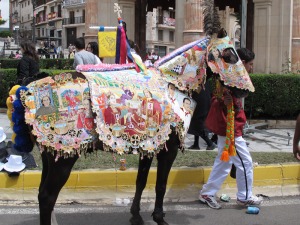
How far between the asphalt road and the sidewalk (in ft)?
0.58

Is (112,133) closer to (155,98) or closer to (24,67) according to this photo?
(155,98)

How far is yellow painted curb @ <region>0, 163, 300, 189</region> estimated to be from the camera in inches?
229

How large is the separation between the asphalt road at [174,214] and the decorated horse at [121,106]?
859 mm

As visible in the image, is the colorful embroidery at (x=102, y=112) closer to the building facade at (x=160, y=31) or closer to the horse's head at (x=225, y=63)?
the horse's head at (x=225, y=63)

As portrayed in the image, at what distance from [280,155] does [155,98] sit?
354cm

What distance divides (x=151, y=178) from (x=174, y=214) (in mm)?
736

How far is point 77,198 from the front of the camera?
5.80m

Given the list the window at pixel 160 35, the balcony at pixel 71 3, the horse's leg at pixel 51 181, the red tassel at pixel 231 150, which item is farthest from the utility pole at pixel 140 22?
the balcony at pixel 71 3

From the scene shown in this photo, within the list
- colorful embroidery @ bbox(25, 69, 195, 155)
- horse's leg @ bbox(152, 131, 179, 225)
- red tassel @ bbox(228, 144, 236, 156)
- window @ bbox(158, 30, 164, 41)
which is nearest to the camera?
colorful embroidery @ bbox(25, 69, 195, 155)

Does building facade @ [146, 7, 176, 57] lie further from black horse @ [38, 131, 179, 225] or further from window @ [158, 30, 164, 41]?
black horse @ [38, 131, 179, 225]

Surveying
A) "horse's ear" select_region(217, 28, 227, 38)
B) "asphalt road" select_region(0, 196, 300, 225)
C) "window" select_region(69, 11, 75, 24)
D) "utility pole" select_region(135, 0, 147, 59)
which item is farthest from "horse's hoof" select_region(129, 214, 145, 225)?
"window" select_region(69, 11, 75, 24)

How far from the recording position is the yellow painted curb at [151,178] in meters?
5.80

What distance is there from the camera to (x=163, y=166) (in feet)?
15.1

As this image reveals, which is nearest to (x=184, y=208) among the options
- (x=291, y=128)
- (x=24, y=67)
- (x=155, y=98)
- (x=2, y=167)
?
(x=155, y=98)
